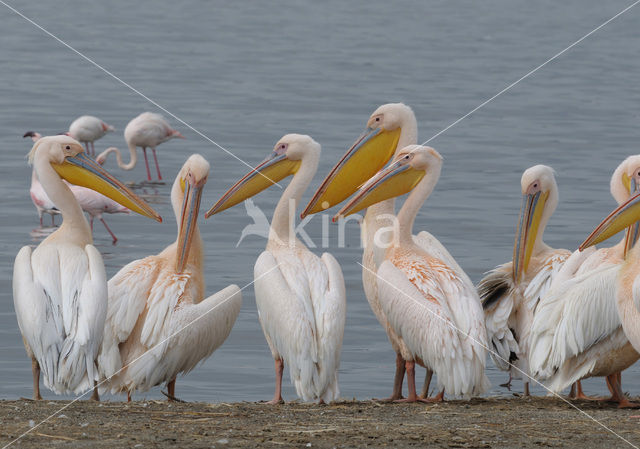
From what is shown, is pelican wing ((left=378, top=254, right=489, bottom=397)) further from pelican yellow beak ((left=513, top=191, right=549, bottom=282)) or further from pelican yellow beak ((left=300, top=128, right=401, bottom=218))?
pelican yellow beak ((left=300, top=128, right=401, bottom=218))

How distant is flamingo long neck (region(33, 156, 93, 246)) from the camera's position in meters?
6.69

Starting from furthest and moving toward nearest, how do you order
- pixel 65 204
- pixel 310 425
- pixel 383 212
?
pixel 383 212
pixel 65 204
pixel 310 425

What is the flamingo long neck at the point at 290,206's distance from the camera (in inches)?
269

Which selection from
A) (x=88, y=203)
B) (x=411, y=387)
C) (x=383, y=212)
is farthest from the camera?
(x=88, y=203)

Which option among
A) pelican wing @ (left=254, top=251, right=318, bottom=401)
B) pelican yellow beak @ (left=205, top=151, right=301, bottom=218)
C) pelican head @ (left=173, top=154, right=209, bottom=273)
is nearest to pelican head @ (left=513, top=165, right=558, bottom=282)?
pelican yellow beak @ (left=205, top=151, right=301, bottom=218)

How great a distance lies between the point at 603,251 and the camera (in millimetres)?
6777

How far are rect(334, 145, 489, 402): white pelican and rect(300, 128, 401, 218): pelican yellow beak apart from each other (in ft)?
3.06

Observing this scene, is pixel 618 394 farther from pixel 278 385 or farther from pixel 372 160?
pixel 372 160

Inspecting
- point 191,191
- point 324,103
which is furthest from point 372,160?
point 324,103

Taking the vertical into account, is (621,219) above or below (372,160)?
below

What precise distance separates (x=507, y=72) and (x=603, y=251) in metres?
19.8

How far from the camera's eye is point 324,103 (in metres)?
21.5

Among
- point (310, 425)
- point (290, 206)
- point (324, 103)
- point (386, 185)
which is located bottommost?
point (310, 425)

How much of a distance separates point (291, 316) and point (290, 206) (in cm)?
109
